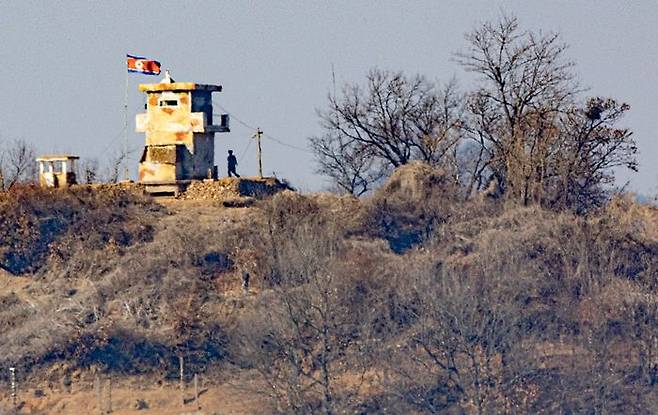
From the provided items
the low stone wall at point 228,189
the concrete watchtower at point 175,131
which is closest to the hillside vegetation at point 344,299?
the low stone wall at point 228,189

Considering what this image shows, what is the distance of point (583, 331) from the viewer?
5759cm

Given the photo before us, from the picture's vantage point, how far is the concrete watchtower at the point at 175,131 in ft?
211

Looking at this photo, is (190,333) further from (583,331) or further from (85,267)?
(583,331)

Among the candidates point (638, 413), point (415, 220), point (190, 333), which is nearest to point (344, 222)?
point (415, 220)

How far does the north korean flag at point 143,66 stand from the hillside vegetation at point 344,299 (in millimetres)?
4335

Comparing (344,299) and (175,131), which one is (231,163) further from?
(344,299)

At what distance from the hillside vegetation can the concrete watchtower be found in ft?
5.77

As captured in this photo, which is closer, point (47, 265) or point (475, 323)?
point (475, 323)

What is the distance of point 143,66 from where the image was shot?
65375 mm

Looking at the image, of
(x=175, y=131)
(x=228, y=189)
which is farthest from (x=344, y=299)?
(x=175, y=131)

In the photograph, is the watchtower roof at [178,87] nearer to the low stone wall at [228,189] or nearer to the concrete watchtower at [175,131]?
the concrete watchtower at [175,131]

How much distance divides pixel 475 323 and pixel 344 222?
768 cm

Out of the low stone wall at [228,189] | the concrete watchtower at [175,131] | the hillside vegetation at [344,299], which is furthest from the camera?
the concrete watchtower at [175,131]

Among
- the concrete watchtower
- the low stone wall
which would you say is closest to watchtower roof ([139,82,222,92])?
the concrete watchtower
